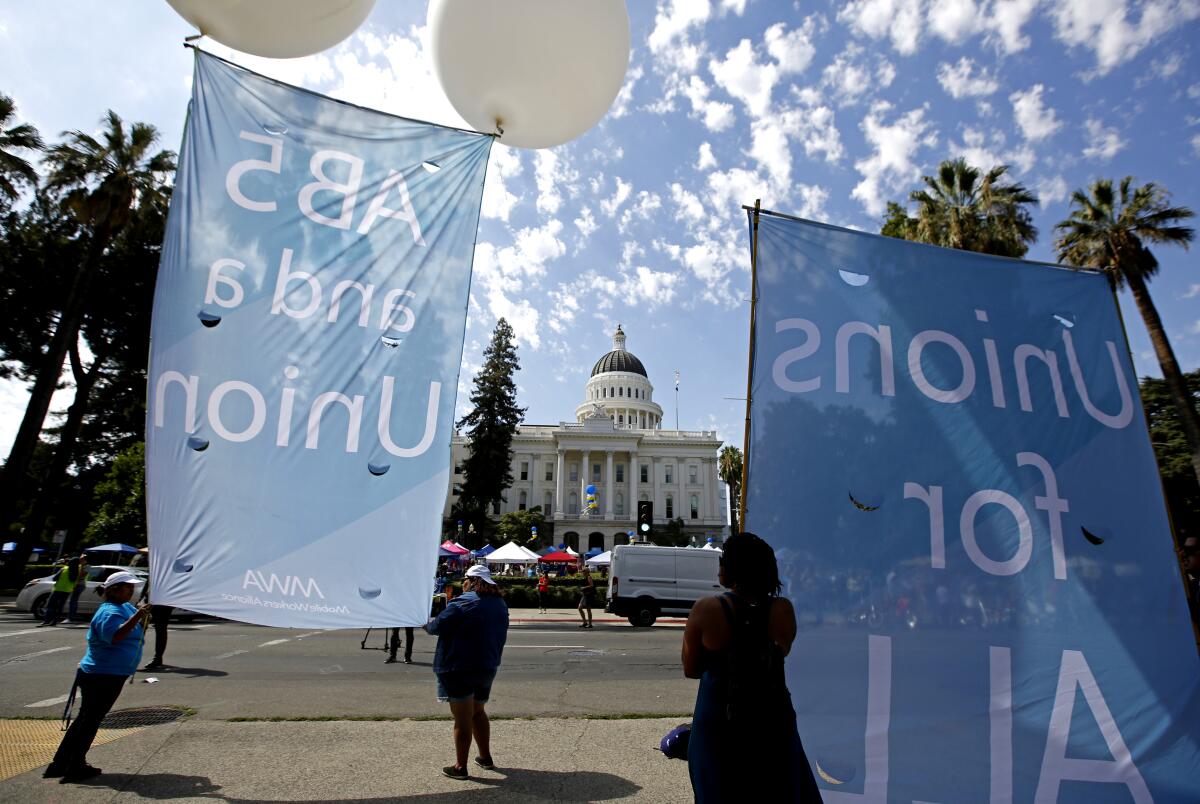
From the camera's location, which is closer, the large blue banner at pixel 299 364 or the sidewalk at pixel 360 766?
the large blue banner at pixel 299 364

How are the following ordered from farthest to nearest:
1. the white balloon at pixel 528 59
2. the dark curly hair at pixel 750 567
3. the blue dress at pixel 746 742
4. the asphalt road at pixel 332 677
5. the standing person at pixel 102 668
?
the asphalt road at pixel 332 677 < the standing person at pixel 102 668 < the white balloon at pixel 528 59 < the dark curly hair at pixel 750 567 < the blue dress at pixel 746 742

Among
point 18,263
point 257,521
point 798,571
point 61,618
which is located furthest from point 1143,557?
point 18,263

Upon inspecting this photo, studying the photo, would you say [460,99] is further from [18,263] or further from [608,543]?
[608,543]

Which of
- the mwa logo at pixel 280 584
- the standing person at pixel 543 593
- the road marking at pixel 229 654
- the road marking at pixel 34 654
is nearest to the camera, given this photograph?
the mwa logo at pixel 280 584

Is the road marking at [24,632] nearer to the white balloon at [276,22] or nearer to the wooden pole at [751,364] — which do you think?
the white balloon at [276,22]

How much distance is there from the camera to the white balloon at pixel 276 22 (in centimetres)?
342

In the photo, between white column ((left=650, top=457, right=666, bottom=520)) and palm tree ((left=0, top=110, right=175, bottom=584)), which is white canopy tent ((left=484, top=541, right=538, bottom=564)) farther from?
white column ((left=650, top=457, right=666, bottom=520))

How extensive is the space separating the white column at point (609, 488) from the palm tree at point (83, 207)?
55889 mm

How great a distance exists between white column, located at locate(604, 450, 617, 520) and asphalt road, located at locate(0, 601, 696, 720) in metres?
60.3

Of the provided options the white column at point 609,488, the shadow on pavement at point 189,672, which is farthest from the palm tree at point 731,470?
the shadow on pavement at point 189,672

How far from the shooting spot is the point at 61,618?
15.5 meters

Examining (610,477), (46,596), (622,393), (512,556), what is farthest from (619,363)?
(46,596)

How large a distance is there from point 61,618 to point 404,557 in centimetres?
1793

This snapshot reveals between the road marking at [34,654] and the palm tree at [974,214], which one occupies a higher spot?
the palm tree at [974,214]
